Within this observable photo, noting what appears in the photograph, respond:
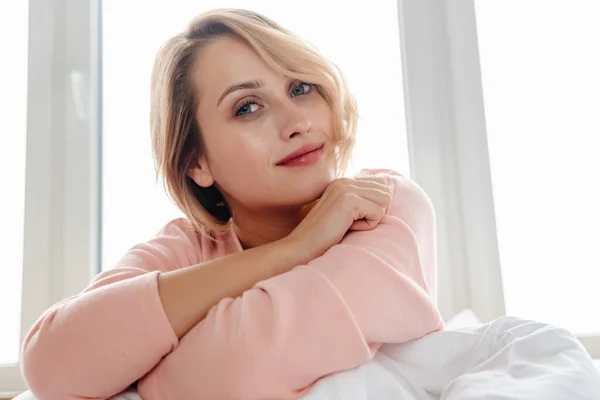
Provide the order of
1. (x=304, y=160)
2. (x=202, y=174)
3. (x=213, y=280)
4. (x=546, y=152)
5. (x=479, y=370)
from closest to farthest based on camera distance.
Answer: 1. (x=479, y=370)
2. (x=213, y=280)
3. (x=304, y=160)
4. (x=202, y=174)
5. (x=546, y=152)

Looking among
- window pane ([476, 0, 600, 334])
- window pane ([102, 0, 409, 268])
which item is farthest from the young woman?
window pane ([476, 0, 600, 334])

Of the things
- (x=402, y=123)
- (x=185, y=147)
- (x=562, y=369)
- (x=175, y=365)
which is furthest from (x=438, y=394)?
(x=402, y=123)

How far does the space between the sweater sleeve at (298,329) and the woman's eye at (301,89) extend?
331 millimetres

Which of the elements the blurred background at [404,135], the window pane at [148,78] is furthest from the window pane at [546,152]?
the window pane at [148,78]

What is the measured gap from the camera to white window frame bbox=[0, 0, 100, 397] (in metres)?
1.44

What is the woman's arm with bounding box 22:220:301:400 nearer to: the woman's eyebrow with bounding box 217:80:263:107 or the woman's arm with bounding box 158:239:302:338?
the woman's arm with bounding box 158:239:302:338

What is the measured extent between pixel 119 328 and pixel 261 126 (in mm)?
409

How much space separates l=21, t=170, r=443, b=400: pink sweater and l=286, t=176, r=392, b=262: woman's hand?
0.20 feet

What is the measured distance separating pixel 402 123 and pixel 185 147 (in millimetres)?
664

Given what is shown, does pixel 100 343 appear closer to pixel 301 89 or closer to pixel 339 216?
pixel 339 216

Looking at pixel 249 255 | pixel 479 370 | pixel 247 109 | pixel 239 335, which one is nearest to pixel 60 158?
pixel 247 109

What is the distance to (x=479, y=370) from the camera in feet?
2.18

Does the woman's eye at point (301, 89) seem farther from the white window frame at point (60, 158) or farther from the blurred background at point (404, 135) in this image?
the white window frame at point (60, 158)

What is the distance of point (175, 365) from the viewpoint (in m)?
0.72
